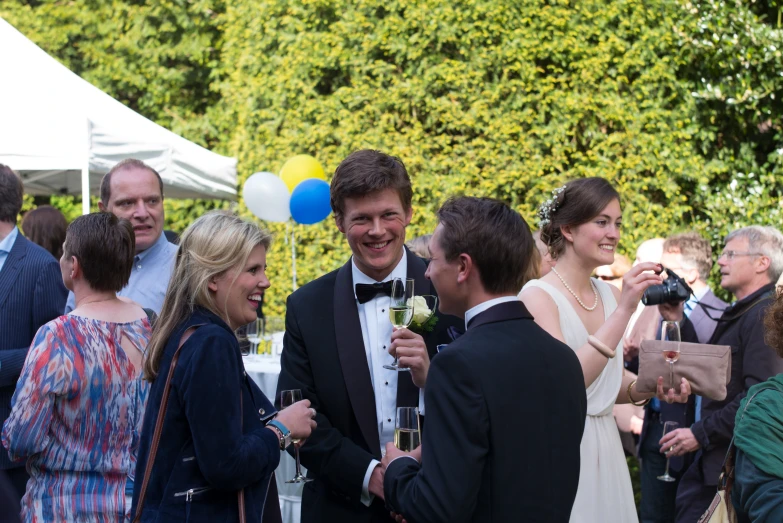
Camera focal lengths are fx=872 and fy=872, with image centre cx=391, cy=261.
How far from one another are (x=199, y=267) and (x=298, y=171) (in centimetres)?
651

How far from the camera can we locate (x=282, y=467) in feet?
19.9

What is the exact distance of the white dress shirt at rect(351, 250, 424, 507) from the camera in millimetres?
2994

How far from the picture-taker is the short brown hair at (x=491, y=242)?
7.87 feet

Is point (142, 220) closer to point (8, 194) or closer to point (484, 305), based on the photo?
point (8, 194)

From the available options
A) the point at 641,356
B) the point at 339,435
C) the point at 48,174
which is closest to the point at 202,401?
the point at 339,435

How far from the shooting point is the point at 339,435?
2.93 metres

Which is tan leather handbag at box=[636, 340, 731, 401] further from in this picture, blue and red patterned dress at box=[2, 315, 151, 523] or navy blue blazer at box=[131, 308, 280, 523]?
blue and red patterned dress at box=[2, 315, 151, 523]

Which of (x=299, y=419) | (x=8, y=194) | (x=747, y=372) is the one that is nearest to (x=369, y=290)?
(x=299, y=419)

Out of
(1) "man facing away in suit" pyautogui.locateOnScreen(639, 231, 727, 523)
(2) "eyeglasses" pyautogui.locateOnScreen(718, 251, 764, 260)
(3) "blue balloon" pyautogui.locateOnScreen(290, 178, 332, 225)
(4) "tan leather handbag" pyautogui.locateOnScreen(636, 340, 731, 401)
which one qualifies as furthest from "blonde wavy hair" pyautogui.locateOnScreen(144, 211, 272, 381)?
(3) "blue balloon" pyautogui.locateOnScreen(290, 178, 332, 225)

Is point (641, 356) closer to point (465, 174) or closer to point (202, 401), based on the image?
point (202, 401)

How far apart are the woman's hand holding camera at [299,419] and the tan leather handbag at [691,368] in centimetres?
158

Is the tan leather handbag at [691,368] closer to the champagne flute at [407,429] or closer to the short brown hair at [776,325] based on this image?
the short brown hair at [776,325]

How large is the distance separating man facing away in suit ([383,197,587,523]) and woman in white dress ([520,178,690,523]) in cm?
95

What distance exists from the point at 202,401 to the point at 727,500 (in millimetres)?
1665
